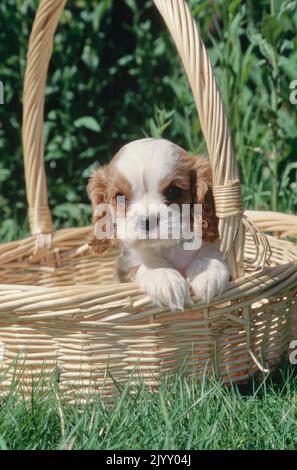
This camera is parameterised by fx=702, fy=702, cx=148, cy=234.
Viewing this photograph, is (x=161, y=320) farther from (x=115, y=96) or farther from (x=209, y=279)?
(x=115, y=96)

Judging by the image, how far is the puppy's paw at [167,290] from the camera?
8.70ft

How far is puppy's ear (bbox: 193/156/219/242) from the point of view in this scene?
3.05 m

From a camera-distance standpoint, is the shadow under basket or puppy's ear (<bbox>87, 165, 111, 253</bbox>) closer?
the shadow under basket

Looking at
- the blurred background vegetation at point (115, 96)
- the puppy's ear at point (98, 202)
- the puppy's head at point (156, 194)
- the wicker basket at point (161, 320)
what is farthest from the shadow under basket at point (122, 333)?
the blurred background vegetation at point (115, 96)

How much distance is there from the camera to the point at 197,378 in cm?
279

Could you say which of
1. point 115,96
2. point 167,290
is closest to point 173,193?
point 167,290

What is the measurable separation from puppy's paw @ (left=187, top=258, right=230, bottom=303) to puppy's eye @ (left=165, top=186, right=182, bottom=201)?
1.03 ft

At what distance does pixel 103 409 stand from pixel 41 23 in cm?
205

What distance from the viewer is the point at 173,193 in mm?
2992

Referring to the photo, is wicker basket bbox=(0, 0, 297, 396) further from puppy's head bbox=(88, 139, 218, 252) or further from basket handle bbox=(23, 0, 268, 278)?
puppy's head bbox=(88, 139, 218, 252)

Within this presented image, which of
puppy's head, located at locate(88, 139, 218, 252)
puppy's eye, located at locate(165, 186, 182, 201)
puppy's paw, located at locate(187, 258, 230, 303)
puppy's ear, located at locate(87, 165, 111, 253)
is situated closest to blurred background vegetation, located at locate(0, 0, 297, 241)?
puppy's ear, located at locate(87, 165, 111, 253)

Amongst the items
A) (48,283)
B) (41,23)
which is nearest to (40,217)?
(48,283)

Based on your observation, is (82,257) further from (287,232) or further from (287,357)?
(287,357)

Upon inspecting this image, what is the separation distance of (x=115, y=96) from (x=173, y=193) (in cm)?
309
